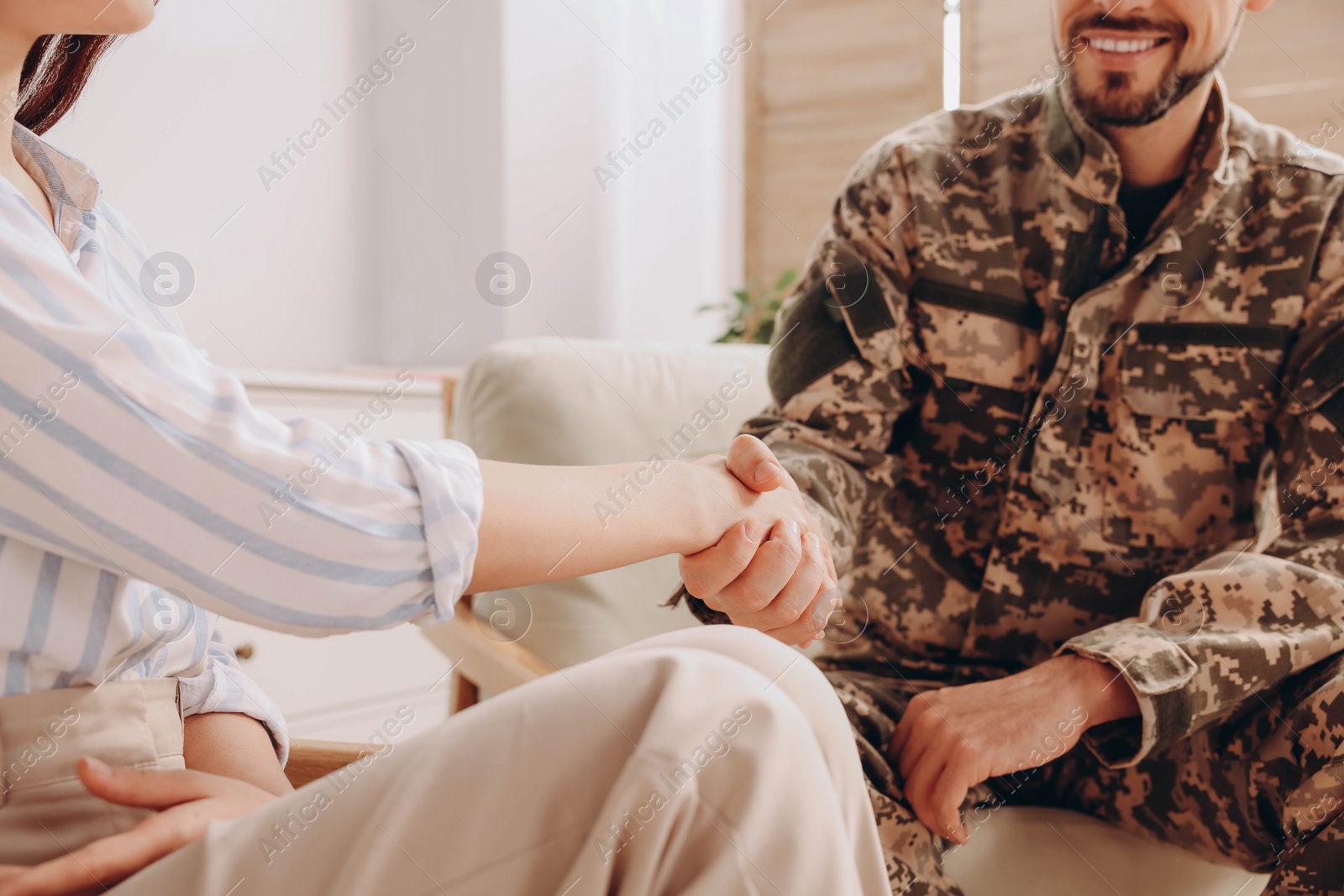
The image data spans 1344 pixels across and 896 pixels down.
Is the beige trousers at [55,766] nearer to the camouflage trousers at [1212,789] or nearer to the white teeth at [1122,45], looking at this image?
the camouflage trousers at [1212,789]

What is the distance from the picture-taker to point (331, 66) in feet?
7.91

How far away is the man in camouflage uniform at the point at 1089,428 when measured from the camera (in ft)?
2.96

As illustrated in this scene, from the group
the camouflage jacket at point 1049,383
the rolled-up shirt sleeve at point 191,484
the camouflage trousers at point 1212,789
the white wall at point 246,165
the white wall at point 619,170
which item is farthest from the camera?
the white wall at point 619,170

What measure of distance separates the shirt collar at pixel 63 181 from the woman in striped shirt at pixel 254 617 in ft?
0.37

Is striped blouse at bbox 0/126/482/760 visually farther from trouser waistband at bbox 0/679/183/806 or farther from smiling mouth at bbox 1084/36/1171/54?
smiling mouth at bbox 1084/36/1171/54

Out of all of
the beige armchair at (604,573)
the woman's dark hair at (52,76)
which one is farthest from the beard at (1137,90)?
the woman's dark hair at (52,76)

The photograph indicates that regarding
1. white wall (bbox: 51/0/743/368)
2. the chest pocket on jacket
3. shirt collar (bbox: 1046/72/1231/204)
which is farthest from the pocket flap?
white wall (bbox: 51/0/743/368)

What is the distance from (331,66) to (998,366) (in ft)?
6.29

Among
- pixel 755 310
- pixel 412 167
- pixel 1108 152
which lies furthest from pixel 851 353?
pixel 412 167

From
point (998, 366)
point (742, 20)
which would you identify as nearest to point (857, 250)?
point (998, 366)

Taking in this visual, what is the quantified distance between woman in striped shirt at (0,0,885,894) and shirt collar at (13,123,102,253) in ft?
0.37

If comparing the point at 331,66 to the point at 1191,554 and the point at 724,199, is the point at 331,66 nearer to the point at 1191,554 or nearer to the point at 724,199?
the point at 724,199

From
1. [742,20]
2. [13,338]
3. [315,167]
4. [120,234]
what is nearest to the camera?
[13,338]

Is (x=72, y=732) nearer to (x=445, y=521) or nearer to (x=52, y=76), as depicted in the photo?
(x=445, y=521)
